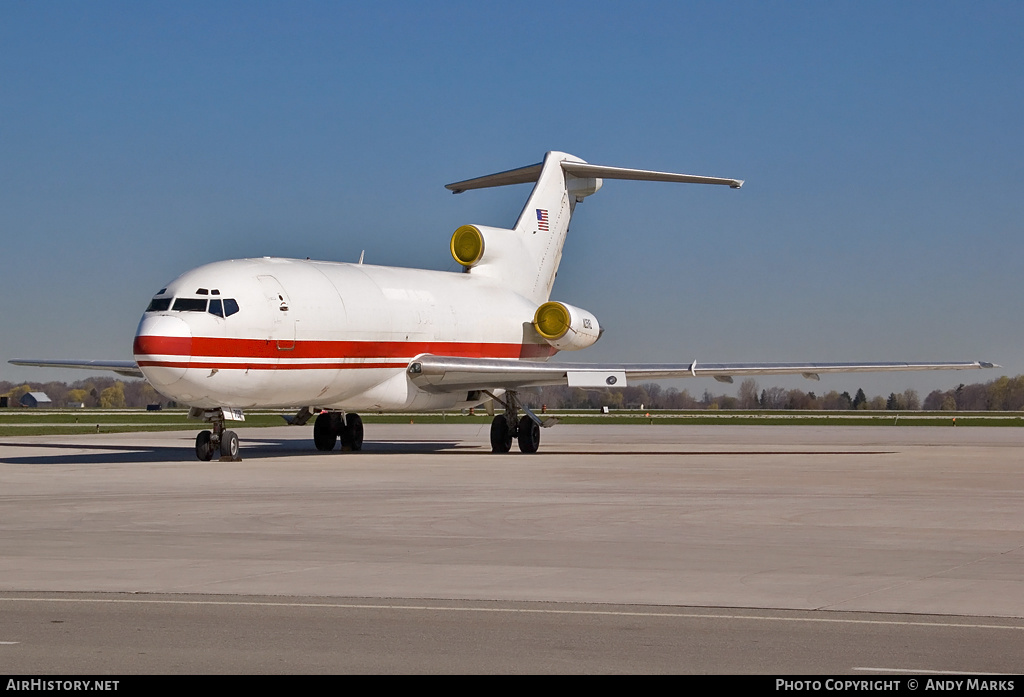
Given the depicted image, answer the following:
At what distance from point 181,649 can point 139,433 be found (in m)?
42.0

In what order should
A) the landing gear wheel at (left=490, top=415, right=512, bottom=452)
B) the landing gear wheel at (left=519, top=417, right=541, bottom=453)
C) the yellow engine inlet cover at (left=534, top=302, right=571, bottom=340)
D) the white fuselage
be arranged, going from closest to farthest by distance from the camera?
the white fuselage → the landing gear wheel at (left=519, top=417, right=541, bottom=453) → the landing gear wheel at (left=490, top=415, right=512, bottom=452) → the yellow engine inlet cover at (left=534, top=302, right=571, bottom=340)

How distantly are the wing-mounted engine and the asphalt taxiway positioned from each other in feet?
43.3

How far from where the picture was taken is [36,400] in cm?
14762

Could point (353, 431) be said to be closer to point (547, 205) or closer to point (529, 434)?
point (529, 434)

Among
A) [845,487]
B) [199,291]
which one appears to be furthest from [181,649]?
[199,291]

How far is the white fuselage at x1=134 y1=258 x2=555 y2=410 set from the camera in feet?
84.2

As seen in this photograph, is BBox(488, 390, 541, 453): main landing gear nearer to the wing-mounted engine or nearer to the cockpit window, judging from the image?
the wing-mounted engine

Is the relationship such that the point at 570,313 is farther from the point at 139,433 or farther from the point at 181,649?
the point at 181,649

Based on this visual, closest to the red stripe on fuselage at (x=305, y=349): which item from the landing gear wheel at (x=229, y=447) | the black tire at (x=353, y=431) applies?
the landing gear wheel at (x=229, y=447)

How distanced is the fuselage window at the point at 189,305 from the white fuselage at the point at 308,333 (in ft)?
0.07

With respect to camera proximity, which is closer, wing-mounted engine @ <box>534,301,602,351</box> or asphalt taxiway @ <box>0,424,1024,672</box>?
asphalt taxiway @ <box>0,424,1024,672</box>

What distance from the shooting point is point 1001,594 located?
9.75m

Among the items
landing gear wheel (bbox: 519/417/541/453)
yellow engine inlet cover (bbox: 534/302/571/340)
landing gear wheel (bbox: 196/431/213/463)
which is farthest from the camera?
yellow engine inlet cover (bbox: 534/302/571/340)

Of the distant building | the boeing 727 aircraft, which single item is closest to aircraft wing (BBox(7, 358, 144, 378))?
the boeing 727 aircraft
